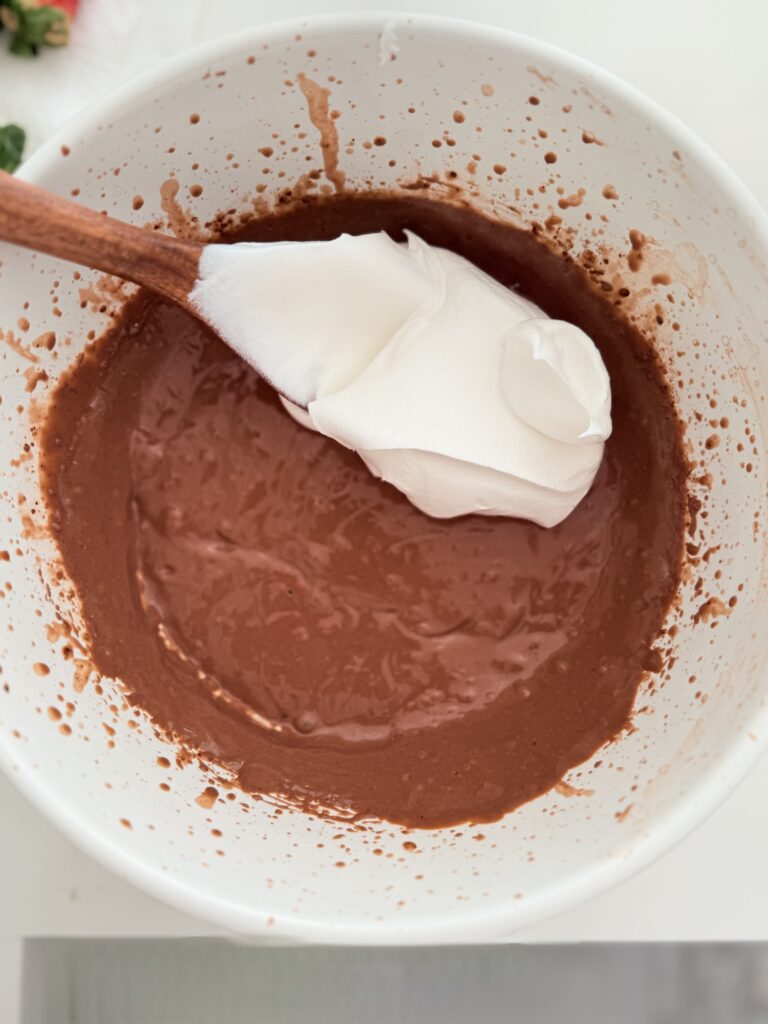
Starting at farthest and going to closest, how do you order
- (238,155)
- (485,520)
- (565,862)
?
(485,520) < (238,155) < (565,862)

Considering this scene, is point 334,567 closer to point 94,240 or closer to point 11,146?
point 94,240

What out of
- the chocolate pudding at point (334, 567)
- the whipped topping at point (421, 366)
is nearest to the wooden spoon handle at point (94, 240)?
the whipped topping at point (421, 366)

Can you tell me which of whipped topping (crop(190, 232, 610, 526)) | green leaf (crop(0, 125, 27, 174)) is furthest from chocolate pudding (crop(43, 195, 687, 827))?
green leaf (crop(0, 125, 27, 174))

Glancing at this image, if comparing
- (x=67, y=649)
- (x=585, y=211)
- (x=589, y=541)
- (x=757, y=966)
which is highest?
(x=585, y=211)

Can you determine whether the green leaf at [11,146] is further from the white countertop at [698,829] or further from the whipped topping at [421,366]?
the whipped topping at [421,366]

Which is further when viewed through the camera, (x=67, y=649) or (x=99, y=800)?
(x=67, y=649)

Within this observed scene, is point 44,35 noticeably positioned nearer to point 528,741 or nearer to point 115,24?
point 115,24

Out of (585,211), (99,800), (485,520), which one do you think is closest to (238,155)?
(585,211)
